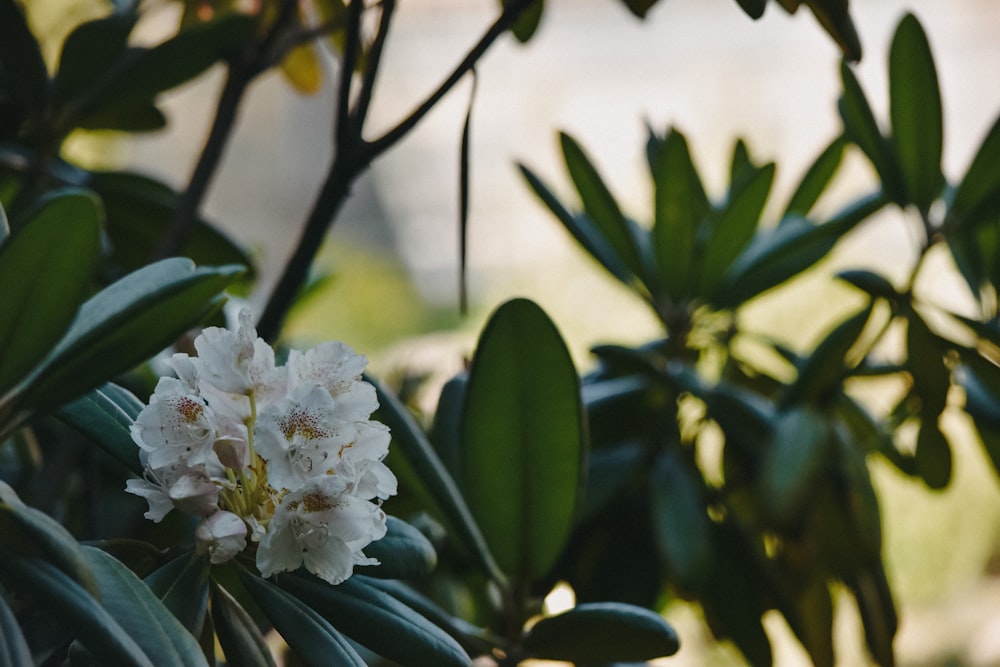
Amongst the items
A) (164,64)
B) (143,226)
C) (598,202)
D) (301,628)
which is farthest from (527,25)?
(301,628)

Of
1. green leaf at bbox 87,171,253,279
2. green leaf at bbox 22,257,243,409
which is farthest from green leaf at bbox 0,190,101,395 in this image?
green leaf at bbox 87,171,253,279

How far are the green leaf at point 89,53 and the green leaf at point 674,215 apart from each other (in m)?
0.41

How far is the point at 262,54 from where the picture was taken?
739 mm

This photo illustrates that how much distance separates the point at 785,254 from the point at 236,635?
1.76 ft

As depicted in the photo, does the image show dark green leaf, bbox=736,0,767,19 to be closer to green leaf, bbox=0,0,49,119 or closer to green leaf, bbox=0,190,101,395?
green leaf, bbox=0,190,101,395

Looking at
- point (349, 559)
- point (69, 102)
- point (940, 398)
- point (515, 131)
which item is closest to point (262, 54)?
point (69, 102)

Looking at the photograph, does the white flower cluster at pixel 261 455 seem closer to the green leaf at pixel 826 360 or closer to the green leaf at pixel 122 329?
the green leaf at pixel 122 329

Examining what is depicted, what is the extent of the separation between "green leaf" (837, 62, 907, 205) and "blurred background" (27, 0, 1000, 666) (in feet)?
10.1

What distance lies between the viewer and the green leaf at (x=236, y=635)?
40 centimetres

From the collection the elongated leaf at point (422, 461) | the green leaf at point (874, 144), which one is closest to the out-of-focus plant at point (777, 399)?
the green leaf at point (874, 144)

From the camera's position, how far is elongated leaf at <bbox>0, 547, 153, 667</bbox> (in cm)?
32

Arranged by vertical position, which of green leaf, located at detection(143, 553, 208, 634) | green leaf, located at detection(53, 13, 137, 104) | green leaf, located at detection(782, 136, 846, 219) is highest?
green leaf, located at detection(782, 136, 846, 219)

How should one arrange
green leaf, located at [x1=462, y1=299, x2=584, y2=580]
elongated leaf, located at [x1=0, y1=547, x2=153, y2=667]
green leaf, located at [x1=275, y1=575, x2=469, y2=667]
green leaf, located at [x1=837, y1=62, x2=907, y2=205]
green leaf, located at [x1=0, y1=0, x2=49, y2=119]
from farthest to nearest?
green leaf, located at [x1=837, y1=62, x2=907, y2=205] → green leaf, located at [x1=0, y1=0, x2=49, y2=119] → green leaf, located at [x1=462, y1=299, x2=584, y2=580] → green leaf, located at [x1=275, y1=575, x2=469, y2=667] → elongated leaf, located at [x1=0, y1=547, x2=153, y2=667]

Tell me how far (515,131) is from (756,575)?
445cm
